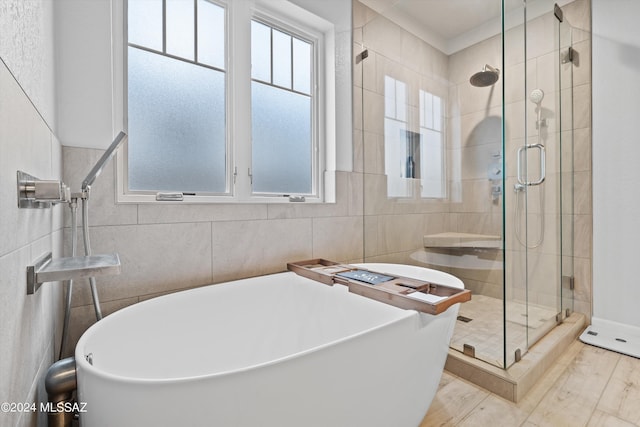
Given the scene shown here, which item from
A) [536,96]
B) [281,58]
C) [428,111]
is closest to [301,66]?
[281,58]

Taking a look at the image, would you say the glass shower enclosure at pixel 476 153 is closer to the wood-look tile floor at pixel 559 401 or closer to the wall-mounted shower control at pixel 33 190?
the wood-look tile floor at pixel 559 401

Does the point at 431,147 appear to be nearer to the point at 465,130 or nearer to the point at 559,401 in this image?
the point at 465,130

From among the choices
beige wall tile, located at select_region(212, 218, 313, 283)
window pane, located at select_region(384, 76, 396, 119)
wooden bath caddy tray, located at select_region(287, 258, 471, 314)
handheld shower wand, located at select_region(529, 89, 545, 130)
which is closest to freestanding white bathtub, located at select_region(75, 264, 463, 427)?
wooden bath caddy tray, located at select_region(287, 258, 471, 314)

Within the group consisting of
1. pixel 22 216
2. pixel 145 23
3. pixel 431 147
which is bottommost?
pixel 22 216

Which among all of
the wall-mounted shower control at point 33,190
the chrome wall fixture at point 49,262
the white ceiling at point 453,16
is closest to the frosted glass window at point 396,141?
the white ceiling at point 453,16

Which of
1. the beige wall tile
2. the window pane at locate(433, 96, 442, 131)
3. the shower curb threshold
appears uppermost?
the window pane at locate(433, 96, 442, 131)

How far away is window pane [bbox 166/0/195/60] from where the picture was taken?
1.58 meters

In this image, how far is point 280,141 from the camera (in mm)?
1969

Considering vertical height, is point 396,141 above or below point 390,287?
above

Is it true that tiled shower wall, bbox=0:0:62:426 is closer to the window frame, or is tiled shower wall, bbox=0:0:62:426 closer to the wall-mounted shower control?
the wall-mounted shower control

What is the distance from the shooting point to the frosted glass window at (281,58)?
1.96 meters

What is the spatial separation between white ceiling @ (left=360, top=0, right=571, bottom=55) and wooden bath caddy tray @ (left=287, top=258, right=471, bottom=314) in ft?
4.88

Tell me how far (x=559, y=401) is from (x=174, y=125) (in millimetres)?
2298

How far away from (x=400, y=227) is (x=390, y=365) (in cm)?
134
